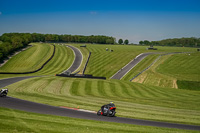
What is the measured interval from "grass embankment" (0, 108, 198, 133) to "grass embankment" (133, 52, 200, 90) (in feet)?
145

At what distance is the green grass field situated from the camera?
884 inches

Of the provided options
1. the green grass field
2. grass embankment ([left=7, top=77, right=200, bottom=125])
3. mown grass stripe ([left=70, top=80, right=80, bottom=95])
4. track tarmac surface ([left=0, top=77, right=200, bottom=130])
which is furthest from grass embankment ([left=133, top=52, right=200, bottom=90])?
track tarmac surface ([left=0, top=77, right=200, bottom=130])

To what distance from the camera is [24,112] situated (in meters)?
20.8

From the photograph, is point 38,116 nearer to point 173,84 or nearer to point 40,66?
point 173,84

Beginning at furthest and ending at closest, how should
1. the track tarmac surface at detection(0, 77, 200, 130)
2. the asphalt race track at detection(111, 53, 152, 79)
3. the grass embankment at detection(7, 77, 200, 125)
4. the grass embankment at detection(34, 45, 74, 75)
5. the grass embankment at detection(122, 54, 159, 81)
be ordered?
the grass embankment at detection(34, 45, 74, 75) → the asphalt race track at detection(111, 53, 152, 79) → the grass embankment at detection(122, 54, 159, 81) → the grass embankment at detection(7, 77, 200, 125) → the track tarmac surface at detection(0, 77, 200, 130)

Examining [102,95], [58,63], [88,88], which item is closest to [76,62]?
[58,63]

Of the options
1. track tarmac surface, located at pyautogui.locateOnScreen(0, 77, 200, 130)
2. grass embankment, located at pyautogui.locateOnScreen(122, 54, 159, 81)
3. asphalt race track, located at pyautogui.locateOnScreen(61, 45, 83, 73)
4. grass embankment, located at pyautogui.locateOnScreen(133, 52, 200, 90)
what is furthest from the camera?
asphalt race track, located at pyautogui.locateOnScreen(61, 45, 83, 73)

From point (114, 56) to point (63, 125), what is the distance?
289 ft

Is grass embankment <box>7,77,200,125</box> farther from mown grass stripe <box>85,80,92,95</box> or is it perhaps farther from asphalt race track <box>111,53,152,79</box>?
asphalt race track <box>111,53,152,79</box>

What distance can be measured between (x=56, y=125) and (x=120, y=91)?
28.1 meters

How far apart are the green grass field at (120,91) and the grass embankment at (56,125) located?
7 cm

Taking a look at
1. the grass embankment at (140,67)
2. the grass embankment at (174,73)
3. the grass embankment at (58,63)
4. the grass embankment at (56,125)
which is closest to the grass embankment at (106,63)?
the grass embankment at (140,67)

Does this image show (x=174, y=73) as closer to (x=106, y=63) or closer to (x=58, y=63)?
(x=106, y=63)

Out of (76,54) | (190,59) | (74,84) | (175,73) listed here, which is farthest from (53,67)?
(190,59)
